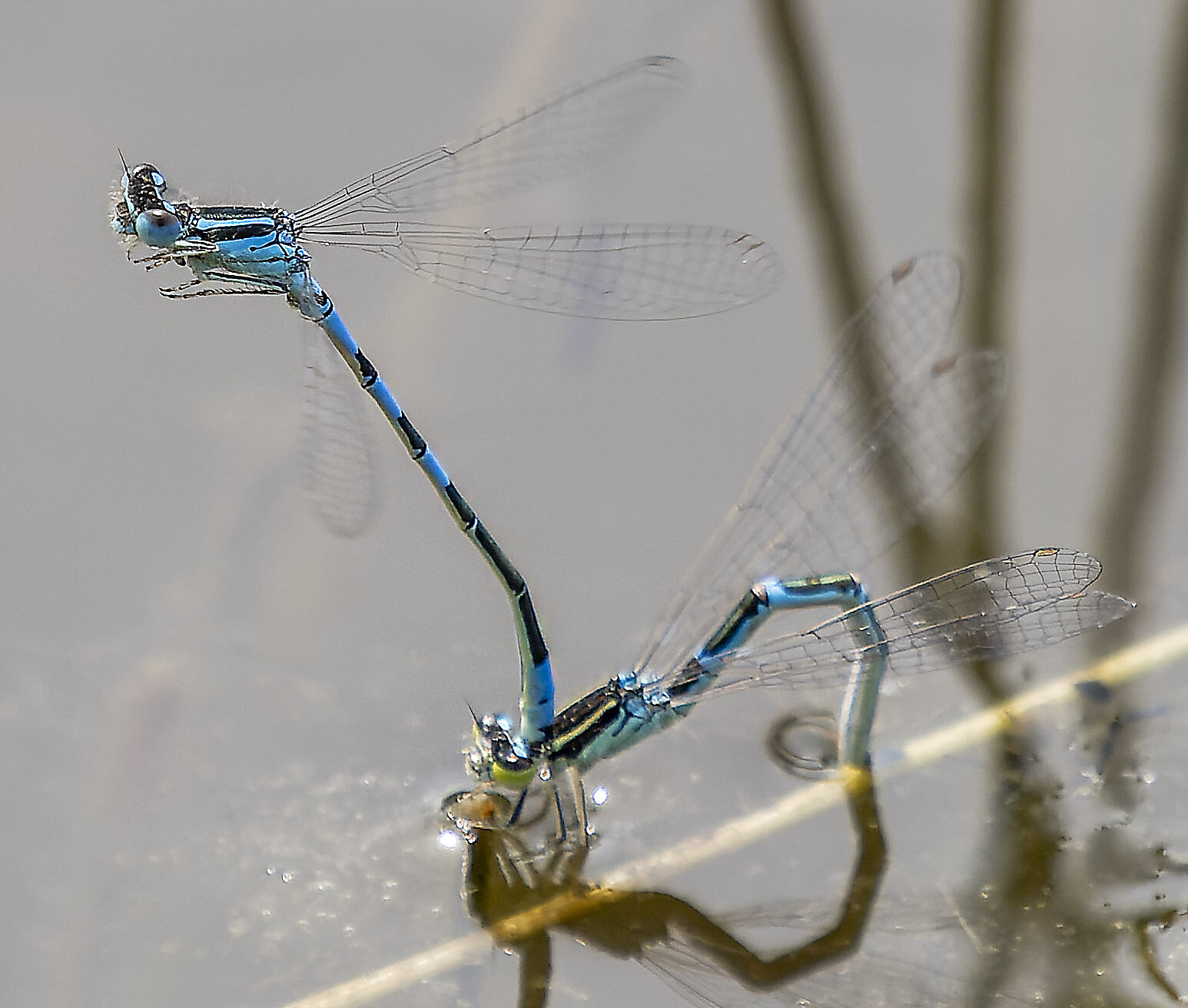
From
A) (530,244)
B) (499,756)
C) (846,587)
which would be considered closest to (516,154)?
(530,244)

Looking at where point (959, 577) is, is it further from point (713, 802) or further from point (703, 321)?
point (703, 321)

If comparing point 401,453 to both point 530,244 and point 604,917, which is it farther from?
point 604,917

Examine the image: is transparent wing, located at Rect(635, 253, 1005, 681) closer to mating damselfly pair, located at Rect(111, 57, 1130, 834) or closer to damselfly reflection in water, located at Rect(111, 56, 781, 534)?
mating damselfly pair, located at Rect(111, 57, 1130, 834)

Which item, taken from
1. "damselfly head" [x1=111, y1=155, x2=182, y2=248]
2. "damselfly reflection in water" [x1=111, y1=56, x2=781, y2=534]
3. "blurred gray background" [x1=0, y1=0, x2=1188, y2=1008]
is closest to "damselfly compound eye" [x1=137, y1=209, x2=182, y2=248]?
"damselfly head" [x1=111, y1=155, x2=182, y2=248]

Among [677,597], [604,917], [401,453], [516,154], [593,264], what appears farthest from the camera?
[401,453]

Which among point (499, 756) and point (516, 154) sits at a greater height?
point (516, 154)

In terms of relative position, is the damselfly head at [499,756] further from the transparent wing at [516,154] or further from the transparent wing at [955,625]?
the transparent wing at [516,154]
